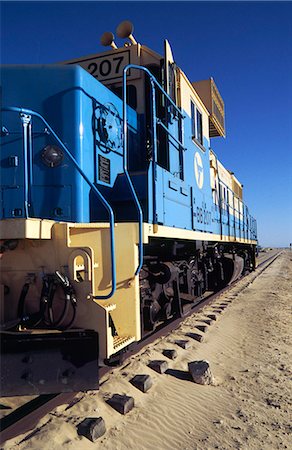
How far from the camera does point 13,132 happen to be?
3643 mm

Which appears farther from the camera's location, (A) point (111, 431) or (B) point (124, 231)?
(B) point (124, 231)

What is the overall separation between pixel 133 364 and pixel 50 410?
132 cm

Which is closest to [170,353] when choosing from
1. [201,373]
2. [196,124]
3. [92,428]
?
[201,373]

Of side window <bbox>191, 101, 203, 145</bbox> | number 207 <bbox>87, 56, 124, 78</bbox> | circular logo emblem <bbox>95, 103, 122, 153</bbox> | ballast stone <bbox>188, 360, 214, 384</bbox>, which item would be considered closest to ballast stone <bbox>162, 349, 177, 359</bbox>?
ballast stone <bbox>188, 360, 214, 384</bbox>

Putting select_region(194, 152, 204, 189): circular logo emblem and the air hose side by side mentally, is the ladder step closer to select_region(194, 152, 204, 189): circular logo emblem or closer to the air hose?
the air hose

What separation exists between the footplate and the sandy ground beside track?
1.21 ft

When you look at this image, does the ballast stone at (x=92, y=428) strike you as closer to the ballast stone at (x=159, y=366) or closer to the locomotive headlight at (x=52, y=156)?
the ballast stone at (x=159, y=366)

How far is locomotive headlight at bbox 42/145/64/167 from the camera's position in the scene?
3682mm

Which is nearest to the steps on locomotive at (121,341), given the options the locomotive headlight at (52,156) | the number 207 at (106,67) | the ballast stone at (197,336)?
the locomotive headlight at (52,156)

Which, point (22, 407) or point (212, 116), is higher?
point (212, 116)

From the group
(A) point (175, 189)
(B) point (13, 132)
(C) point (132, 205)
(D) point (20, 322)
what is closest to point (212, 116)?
(A) point (175, 189)

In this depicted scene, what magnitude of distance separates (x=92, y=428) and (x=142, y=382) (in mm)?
963

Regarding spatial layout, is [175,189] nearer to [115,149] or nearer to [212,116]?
[115,149]

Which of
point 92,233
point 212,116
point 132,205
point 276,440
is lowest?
point 276,440
